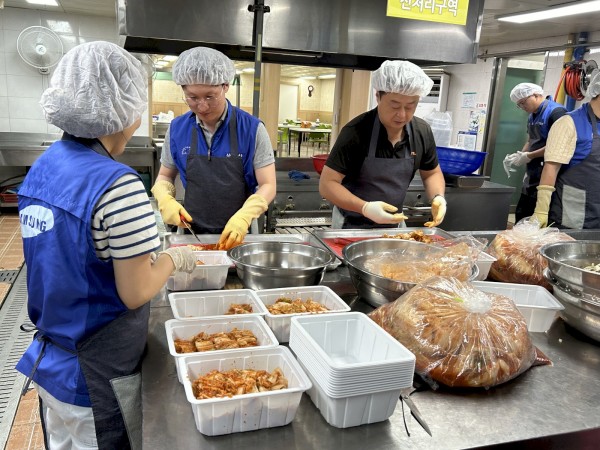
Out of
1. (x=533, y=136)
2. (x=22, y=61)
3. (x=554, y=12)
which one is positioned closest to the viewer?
(x=533, y=136)

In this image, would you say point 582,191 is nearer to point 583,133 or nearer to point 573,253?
point 583,133

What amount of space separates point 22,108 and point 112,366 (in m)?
6.63

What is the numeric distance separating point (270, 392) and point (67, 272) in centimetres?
57

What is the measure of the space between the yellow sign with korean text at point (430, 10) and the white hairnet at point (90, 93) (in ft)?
5.32

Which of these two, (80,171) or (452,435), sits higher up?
(80,171)

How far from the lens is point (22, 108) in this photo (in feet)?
21.3

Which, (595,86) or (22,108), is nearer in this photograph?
(595,86)

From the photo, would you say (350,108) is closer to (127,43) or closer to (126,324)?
(127,43)

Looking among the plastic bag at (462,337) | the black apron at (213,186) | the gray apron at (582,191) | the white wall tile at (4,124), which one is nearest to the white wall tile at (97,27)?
the white wall tile at (4,124)

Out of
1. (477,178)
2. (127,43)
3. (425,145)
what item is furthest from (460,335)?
(477,178)

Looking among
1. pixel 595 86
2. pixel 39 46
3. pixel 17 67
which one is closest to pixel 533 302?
pixel 595 86

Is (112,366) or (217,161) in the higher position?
(217,161)

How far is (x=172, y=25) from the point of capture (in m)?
2.51

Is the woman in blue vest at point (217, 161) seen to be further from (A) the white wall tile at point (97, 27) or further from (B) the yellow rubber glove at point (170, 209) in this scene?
(A) the white wall tile at point (97, 27)
